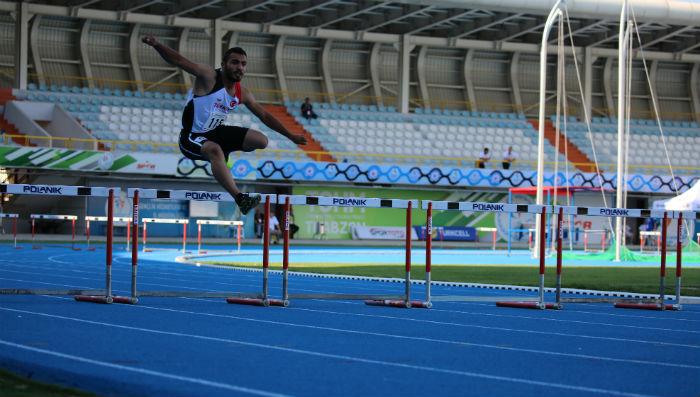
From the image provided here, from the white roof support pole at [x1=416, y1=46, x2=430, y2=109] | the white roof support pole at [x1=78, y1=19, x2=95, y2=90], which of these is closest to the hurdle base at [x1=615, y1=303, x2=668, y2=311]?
the white roof support pole at [x1=78, y1=19, x2=95, y2=90]

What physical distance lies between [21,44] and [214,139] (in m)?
32.7

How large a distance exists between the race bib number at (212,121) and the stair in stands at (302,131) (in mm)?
29097

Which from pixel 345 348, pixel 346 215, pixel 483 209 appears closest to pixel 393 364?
pixel 345 348

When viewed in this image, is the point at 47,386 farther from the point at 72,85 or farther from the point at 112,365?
the point at 72,85

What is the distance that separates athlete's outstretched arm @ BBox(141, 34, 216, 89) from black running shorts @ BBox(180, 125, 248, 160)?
409 millimetres

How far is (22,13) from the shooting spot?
3697 centimetres

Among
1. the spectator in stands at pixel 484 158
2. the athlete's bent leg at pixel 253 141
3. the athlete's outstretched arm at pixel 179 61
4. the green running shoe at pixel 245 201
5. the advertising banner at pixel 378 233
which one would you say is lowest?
the advertising banner at pixel 378 233

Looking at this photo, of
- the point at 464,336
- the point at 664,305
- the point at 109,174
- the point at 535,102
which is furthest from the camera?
the point at 535,102

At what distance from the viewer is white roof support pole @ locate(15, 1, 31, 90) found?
3653 cm

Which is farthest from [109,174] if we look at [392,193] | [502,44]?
[502,44]

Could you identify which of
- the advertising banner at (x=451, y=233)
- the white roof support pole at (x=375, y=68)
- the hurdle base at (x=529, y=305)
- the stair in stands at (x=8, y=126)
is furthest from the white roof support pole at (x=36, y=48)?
the hurdle base at (x=529, y=305)

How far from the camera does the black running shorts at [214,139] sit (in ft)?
22.0

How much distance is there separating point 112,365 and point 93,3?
3751 centimetres

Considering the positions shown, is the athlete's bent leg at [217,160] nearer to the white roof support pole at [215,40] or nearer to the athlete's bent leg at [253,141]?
the athlete's bent leg at [253,141]
